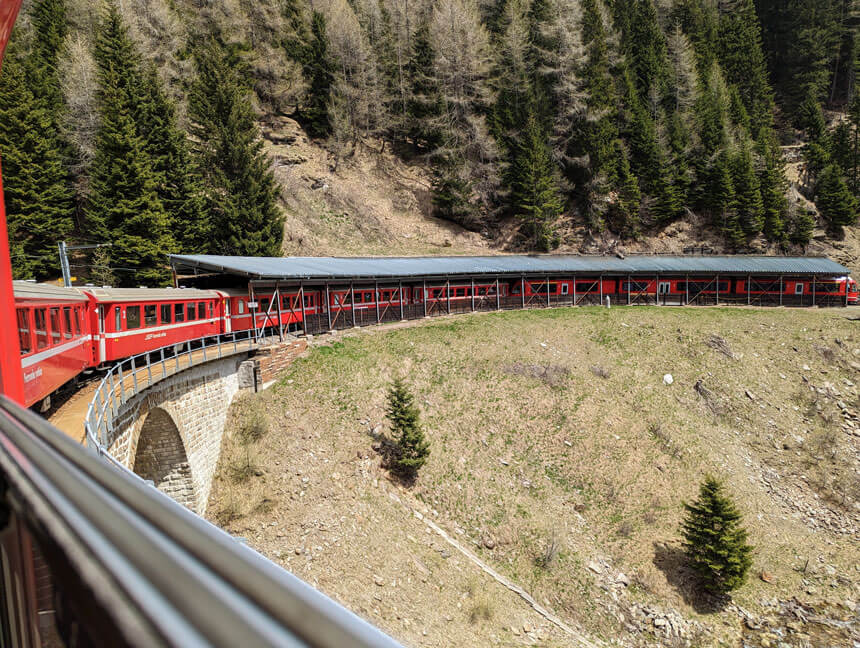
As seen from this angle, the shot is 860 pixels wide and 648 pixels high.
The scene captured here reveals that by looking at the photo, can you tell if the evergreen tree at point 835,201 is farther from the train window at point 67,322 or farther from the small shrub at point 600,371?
the train window at point 67,322

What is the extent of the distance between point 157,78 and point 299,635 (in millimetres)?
48853

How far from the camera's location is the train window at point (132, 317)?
16.9m

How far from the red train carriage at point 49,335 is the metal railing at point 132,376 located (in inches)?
41.2

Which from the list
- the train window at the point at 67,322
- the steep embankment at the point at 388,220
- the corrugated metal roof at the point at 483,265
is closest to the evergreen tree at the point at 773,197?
the steep embankment at the point at 388,220

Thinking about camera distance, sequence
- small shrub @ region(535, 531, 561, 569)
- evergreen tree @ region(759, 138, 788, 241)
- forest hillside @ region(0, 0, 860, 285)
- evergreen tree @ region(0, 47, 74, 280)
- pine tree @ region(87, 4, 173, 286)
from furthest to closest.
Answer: evergreen tree @ region(759, 138, 788, 241), forest hillside @ region(0, 0, 860, 285), evergreen tree @ region(0, 47, 74, 280), pine tree @ region(87, 4, 173, 286), small shrub @ region(535, 531, 561, 569)

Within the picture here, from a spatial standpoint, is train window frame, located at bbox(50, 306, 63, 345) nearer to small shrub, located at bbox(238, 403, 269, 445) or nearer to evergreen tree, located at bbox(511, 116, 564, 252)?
small shrub, located at bbox(238, 403, 269, 445)

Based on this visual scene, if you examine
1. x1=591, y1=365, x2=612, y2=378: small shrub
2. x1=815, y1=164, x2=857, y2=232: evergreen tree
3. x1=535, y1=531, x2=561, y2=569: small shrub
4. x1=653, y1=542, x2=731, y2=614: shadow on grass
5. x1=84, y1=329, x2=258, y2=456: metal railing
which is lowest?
x1=653, y1=542, x2=731, y2=614: shadow on grass

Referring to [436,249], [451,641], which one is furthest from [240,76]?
[451,641]

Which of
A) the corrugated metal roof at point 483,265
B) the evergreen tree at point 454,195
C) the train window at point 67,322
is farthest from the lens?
the evergreen tree at point 454,195

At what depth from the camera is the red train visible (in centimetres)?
1107

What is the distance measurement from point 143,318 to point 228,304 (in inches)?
248

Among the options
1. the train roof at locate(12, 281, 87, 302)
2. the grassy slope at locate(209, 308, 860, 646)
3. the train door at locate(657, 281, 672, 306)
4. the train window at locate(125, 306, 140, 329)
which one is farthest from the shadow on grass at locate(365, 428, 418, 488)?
the train door at locate(657, 281, 672, 306)

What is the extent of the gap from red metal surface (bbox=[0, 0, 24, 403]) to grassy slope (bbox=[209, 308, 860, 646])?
42.8 feet

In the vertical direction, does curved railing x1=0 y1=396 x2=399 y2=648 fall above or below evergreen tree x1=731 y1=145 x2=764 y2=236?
below
